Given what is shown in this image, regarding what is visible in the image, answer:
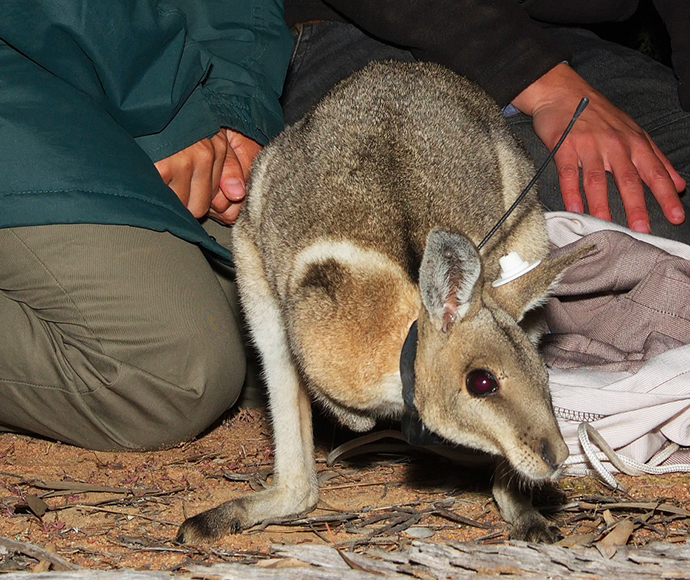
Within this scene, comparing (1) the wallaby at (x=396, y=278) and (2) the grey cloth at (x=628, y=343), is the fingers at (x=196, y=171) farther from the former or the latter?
(2) the grey cloth at (x=628, y=343)

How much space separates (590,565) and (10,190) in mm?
2062

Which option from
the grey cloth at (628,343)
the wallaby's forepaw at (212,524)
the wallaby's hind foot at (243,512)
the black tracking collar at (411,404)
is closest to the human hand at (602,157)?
the grey cloth at (628,343)

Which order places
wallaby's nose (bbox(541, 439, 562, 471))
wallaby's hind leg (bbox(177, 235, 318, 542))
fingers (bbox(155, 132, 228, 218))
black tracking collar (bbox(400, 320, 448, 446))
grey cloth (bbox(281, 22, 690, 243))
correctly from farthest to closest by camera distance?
grey cloth (bbox(281, 22, 690, 243))
fingers (bbox(155, 132, 228, 218))
wallaby's hind leg (bbox(177, 235, 318, 542))
black tracking collar (bbox(400, 320, 448, 446))
wallaby's nose (bbox(541, 439, 562, 471))

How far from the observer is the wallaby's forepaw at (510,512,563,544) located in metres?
2.39

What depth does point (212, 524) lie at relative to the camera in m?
2.53

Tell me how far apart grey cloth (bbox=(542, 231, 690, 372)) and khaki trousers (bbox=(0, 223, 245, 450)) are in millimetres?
1310

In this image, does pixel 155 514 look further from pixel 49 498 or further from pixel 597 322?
pixel 597 322

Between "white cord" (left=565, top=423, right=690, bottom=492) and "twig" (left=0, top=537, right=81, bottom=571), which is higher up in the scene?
"white cord" (left=565, top=423, right=690, bottom=492)

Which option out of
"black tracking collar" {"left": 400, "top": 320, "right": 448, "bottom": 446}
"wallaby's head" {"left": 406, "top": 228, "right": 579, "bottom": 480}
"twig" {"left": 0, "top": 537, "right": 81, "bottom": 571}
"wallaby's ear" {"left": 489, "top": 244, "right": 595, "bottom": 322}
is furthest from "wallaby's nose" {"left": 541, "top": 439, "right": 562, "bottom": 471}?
"twig" {"left": 0, "top": 537, "right": 81, "bottom": 571}

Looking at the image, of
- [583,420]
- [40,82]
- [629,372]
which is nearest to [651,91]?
[629,372]

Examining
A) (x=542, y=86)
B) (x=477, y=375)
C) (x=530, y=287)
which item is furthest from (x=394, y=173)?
(x=542, y=86)

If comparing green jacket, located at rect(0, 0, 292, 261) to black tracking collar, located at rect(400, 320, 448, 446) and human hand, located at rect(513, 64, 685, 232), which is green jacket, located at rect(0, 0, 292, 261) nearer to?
black tracking collar, located at rect(400, 320, 448, 446)

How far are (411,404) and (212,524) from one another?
2.75 ft

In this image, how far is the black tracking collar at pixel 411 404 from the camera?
2092 mm
